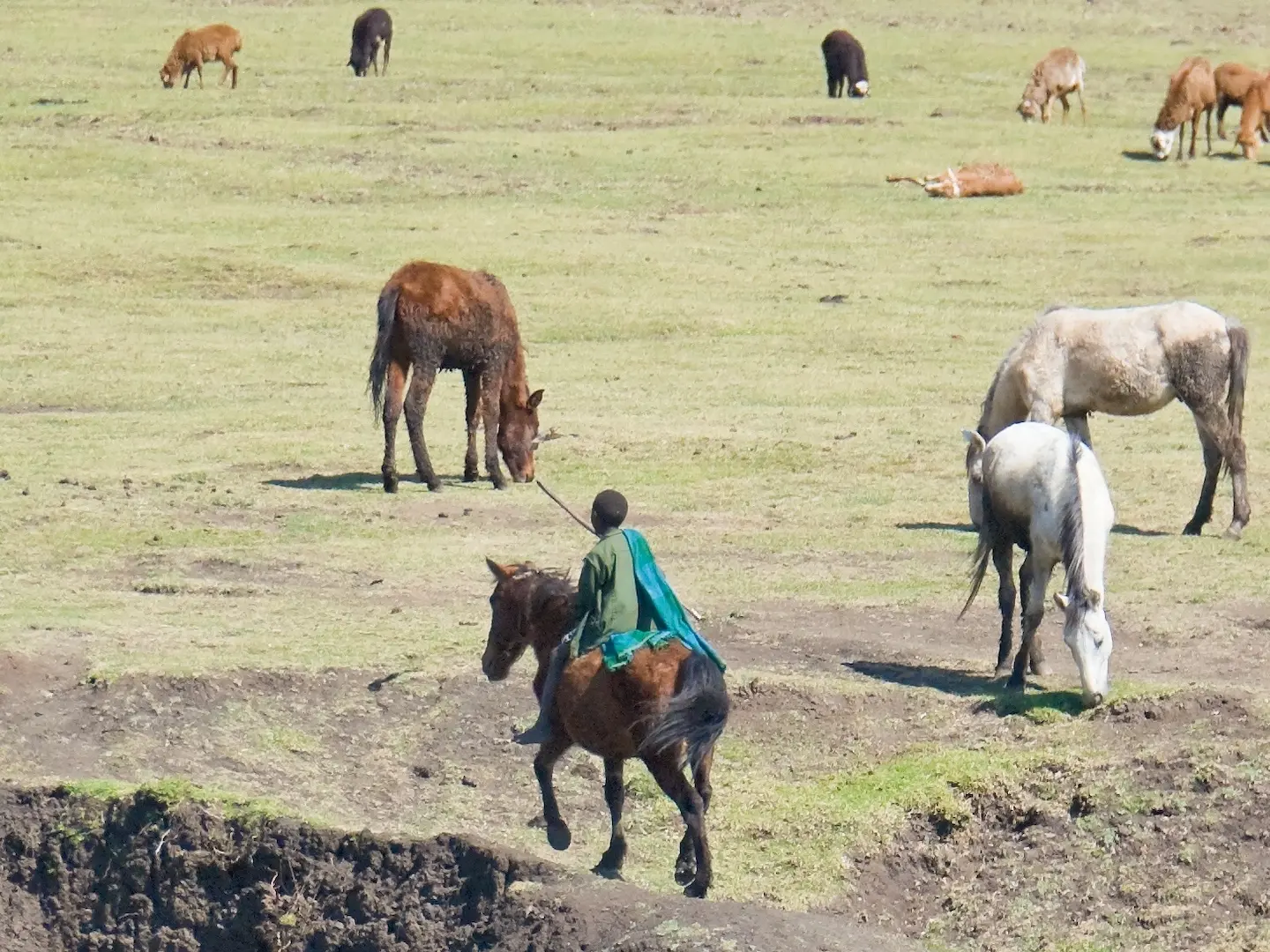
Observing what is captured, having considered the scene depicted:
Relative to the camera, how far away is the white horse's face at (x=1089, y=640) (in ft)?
35.1

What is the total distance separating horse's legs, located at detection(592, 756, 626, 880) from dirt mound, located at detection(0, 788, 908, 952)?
31cm

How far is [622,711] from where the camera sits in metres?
8.67

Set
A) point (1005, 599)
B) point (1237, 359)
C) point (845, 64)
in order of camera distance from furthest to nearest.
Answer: point (845, 64), point (1237, 359), point (1005, 599)

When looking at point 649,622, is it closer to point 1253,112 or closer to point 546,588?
point 546,588

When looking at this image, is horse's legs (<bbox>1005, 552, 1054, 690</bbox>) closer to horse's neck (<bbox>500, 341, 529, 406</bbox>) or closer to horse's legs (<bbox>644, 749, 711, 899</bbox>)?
horse's legs (<bbox>644, 749, 711, 899</bbox>)

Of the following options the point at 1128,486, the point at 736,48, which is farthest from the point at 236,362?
the point at 736,48

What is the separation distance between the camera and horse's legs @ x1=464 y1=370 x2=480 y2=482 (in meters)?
16.9

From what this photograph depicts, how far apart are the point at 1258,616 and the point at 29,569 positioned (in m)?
7.45

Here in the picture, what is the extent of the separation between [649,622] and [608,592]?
0.79 feet

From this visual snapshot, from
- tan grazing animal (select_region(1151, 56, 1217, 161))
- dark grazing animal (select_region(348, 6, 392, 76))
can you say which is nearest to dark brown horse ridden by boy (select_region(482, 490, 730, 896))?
tan grazing animal (select_region(1151, 56, 1217, 161))

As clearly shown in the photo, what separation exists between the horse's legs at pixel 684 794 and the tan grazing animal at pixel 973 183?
22225mm

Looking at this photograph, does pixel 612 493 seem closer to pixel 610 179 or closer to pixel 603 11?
pixel 610 179

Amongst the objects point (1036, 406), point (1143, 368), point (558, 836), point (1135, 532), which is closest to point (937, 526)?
point (1036, 406)

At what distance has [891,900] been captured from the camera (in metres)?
9.81
